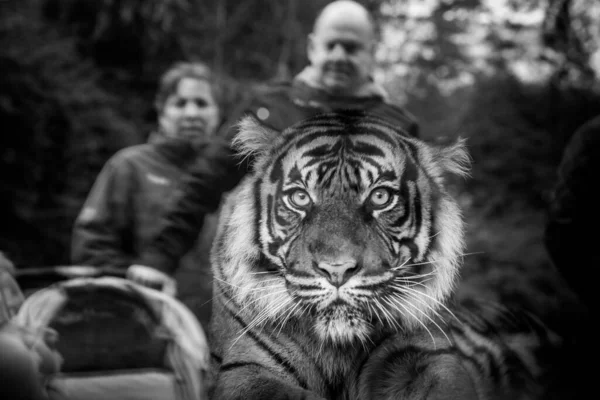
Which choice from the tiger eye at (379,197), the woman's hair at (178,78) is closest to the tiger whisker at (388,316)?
the tiger eye at (379,197)

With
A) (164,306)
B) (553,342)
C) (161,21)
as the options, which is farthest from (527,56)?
(161,21)

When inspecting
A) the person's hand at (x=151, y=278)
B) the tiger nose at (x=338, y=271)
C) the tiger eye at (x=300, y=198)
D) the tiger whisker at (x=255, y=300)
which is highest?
the tiger eye at (x=300, y=198)

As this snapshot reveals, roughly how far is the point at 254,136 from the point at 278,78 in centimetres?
78

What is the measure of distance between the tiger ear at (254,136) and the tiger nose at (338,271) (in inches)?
14.0

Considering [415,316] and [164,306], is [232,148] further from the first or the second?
[415,316]

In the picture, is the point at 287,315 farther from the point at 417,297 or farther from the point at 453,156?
the point at 453,156

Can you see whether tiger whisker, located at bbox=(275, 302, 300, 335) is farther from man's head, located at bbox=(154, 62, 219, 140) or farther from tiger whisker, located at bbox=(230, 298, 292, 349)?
man's head, located at bbox=(154, 62, 219, 140)

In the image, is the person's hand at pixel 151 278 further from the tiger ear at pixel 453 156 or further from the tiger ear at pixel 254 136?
the tiger ear at pixel 453 156

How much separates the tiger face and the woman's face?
96 cm

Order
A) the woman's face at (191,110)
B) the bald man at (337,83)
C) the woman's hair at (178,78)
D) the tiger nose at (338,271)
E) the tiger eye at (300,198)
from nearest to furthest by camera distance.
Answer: the tiger nose at (338,271)
the tiger eye at (300,198)
the bald man at (337,83)
the woman's face at (191,110)
the woman's hair at (178,78)

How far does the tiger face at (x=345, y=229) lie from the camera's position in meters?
1.15

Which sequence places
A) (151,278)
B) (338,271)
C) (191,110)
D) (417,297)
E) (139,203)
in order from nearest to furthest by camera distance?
(338,271)
(417,297)
(151,278)
(139,203)
(191,110)

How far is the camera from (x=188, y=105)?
90.0 inches

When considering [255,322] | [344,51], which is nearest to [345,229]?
[255,322]
